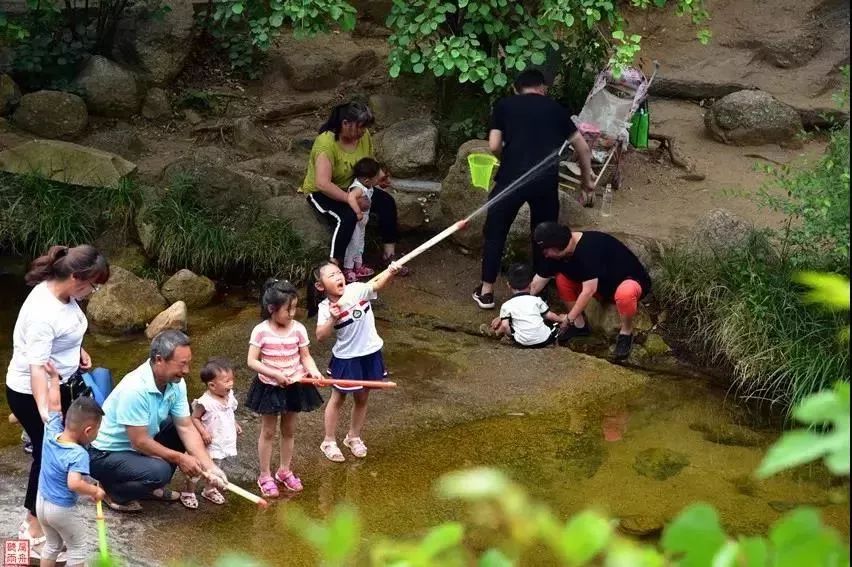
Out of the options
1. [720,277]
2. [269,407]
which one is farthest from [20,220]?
[720,277]

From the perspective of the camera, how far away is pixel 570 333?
750cm

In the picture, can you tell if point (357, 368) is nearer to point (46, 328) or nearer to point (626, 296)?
point (46, 328)

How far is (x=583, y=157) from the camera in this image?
7.61m

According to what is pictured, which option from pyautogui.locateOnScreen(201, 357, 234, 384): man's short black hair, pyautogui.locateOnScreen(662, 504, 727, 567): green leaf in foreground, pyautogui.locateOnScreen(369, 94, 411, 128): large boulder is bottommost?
pyautogui.locateOnScreen(369, 94, 411, 128): large boulder

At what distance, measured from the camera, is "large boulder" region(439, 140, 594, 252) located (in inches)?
323

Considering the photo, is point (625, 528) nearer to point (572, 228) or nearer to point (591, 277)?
point (591, 277)

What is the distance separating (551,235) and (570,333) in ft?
2.53

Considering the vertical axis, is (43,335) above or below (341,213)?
above

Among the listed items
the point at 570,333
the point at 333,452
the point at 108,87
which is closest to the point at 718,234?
the point at 570,333

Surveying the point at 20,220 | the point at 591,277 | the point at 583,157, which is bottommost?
the point at 20,220

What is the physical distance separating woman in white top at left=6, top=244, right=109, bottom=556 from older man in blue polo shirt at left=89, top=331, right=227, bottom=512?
271 mm

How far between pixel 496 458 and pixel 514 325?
1374 mm

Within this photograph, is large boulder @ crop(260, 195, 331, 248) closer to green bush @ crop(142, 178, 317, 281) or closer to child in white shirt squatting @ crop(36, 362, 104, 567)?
green bush @ crop(142, 178, 317, 281)

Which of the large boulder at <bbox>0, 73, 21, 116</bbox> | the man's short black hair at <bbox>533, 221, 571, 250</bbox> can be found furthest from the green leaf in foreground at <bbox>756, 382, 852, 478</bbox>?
the large boulder at <bbox>0, 73, 21, 116</bbox>
